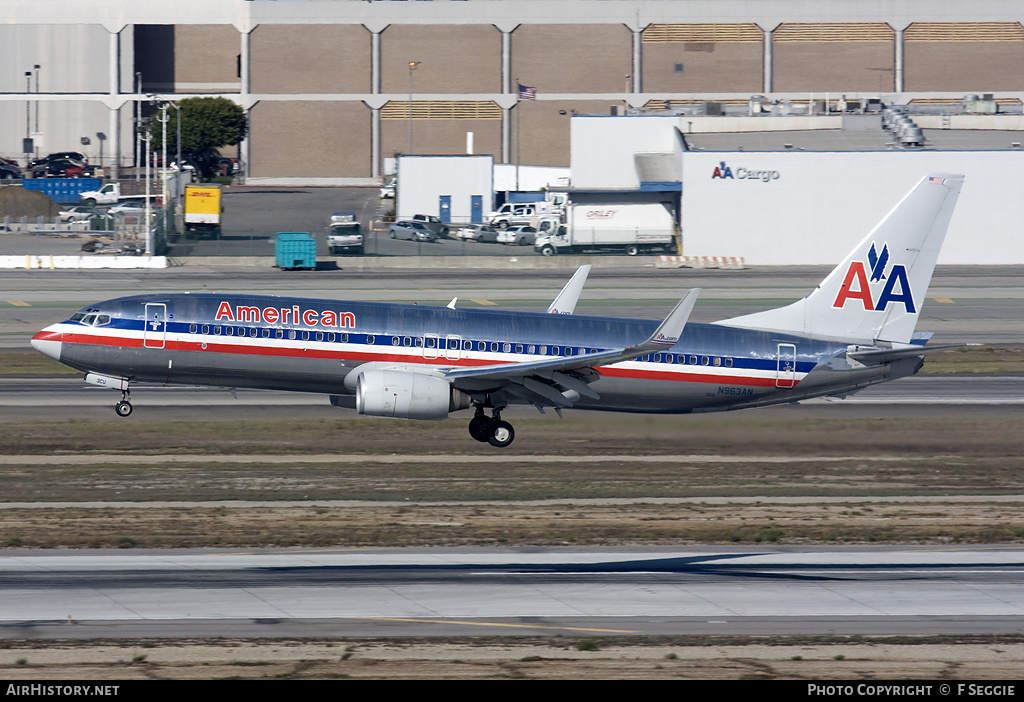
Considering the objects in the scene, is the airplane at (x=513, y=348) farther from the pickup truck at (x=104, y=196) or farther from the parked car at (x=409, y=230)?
the pickup truck at (x=104, y=196)

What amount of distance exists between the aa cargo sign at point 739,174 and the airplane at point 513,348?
58.0 m

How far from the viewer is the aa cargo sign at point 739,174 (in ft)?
318

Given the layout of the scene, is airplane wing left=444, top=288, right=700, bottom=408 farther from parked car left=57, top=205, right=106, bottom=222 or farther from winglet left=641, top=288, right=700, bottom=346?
parked car left=57, top=205, right=106, bottom=222

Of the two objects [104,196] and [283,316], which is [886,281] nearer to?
[283,316]

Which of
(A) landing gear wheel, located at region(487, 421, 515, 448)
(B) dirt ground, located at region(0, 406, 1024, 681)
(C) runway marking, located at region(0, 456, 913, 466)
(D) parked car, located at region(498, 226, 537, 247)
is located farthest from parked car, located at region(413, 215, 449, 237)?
(C) runway marking, located at region(0, 456, 913, 466)

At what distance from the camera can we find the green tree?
15888cm

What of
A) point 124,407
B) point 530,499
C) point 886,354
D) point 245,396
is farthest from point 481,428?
point 245,396

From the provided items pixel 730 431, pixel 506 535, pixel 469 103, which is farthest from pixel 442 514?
pixel 469 103

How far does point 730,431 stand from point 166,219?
7393 centimetres

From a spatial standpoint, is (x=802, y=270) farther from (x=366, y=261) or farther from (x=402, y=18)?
(x=402, y=18)

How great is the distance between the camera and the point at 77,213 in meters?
116

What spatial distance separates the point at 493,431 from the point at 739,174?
6351 centimetres

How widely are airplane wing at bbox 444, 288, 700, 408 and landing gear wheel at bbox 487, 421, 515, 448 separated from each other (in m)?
1.18

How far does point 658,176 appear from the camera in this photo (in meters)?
108
